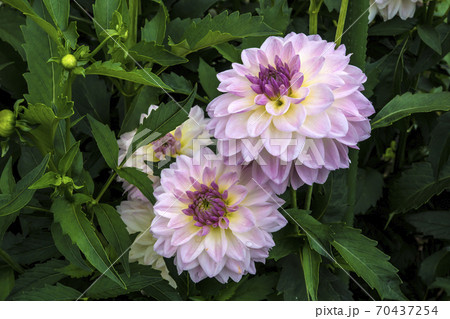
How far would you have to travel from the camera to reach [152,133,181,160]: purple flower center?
73 cm

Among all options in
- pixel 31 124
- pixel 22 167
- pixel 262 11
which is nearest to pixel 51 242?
pixel 22 167

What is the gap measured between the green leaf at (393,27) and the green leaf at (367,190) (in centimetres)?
27

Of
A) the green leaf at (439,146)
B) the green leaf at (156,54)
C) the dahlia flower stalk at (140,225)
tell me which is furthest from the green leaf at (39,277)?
the green leaf at (439,146)

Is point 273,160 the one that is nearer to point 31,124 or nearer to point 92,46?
point 31,124

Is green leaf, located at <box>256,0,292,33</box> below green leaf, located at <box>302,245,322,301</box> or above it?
above

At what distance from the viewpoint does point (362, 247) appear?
2.22 feet

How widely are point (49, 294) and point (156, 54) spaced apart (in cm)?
34

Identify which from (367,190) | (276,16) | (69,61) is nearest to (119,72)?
(69,61)

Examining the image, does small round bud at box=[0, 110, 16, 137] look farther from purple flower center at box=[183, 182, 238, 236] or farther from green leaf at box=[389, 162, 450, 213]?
green leaf at box=[389, 162, 450, 213]

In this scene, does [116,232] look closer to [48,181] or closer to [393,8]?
[48,181]

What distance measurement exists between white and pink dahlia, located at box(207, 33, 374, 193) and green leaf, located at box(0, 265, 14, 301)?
414mm

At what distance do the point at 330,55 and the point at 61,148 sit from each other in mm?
360

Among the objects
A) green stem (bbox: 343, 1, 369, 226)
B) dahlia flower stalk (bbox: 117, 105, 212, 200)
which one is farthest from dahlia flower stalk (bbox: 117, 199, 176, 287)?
green stem (bbox: 343, 1, 369, 226)

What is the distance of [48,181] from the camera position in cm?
60
